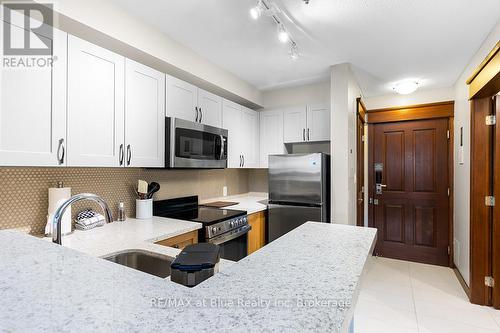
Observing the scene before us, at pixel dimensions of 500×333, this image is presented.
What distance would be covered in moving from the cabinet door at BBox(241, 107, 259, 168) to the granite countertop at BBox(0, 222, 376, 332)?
2.74 m

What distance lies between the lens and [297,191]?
2924 mm

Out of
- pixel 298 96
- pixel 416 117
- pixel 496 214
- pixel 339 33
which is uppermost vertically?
pixel 339 33

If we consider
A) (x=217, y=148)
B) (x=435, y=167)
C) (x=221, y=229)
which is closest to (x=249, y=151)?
(x=217, y=148)

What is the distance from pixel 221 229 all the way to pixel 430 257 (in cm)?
321

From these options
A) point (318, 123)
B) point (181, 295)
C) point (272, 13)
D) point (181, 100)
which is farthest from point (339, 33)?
point (181, 295)

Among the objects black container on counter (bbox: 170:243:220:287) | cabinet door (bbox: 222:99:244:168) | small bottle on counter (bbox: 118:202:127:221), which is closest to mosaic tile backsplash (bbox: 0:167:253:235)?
small bottle on counter (bbox: 118:202:127:221)

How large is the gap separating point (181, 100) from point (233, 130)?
3.04 feet

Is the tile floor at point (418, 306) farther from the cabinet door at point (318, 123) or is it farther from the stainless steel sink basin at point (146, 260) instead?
the stainless steel sink basin at point (146, 260)

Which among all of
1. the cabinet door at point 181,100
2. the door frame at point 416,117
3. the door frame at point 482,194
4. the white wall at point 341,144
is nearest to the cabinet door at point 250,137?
the cabinet door at point 181,100

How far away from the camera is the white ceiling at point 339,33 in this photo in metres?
1.80

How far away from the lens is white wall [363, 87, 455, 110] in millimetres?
3543

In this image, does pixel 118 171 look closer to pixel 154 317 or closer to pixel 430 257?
pixel 154 317

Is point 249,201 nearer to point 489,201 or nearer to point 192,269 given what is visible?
point 489,201

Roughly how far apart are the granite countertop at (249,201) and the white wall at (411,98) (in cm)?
222
